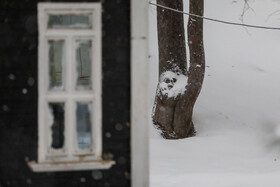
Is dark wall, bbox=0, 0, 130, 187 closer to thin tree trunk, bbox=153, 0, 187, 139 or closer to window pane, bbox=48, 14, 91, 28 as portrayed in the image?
window pane, bbox=48, 14, 91, 28

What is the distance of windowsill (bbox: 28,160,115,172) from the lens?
5.06 m

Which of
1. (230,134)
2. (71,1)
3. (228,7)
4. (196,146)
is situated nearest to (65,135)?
(71,1)

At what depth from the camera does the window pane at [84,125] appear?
205 inches

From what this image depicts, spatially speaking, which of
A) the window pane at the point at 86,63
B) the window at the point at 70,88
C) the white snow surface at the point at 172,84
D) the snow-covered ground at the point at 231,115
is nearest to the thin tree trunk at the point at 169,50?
the white snow surface at the point at 172,84

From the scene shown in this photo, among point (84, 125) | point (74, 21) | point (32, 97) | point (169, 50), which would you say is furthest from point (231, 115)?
point (32, 97)

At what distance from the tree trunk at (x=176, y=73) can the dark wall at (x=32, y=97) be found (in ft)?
23.1

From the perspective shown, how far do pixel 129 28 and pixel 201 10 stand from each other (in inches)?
281

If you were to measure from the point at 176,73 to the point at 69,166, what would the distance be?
7545mm

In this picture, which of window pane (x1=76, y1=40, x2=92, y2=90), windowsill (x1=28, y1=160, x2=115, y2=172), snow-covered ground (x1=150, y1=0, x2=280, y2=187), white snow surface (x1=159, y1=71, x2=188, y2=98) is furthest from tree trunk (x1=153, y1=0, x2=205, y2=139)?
windowsill (x1=28, y1=160, x2=115, y2=172)

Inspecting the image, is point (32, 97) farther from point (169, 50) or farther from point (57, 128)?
point (169, 50)

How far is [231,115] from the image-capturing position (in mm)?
14133

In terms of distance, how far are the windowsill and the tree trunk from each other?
23.6ft

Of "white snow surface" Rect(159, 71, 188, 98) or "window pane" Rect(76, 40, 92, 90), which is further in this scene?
"white snow surface" Rect(159, 71, 188, 98)

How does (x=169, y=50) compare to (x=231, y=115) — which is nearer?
(x=169, y=50)
